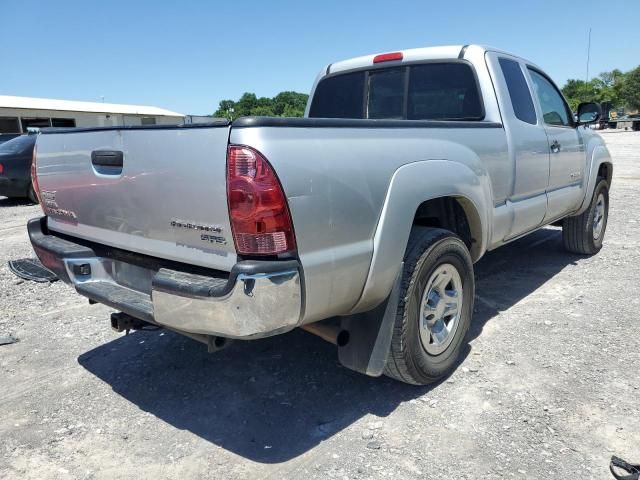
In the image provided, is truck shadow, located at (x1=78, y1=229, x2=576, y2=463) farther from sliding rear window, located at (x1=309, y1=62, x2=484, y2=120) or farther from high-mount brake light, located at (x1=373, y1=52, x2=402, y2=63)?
high-mount brake light, located at (x1=373, y1=52, x2=402, y2=63)

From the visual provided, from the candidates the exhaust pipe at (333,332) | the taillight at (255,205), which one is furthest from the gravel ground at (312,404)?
the taillight at (255,205)

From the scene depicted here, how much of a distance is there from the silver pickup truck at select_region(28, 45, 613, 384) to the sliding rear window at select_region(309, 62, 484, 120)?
0.02 meters

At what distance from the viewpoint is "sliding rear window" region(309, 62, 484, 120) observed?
4020 millimetres

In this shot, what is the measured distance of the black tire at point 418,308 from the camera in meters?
2.83

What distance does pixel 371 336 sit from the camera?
2.78 metres

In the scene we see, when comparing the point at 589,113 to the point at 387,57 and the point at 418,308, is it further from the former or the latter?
the point at 418,308

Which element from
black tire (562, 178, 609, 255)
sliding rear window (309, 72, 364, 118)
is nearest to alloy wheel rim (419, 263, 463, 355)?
sliding rear window (309, 72, 364, 118)

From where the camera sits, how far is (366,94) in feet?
15.0

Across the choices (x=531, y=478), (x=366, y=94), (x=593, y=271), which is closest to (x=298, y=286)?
(x=531, y=478)

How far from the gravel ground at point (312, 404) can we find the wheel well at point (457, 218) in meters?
0.79

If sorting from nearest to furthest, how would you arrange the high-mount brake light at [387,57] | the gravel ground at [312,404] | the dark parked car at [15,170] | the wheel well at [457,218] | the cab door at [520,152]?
the gravel ground at [312,404] → the wheel well at [457,218] → the cab door at [520,152] → the high-mount brake light at [387,57] → the dark parked car at [15,170]

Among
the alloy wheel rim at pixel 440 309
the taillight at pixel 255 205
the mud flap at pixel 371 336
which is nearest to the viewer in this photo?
the taillight at pixel 255 205

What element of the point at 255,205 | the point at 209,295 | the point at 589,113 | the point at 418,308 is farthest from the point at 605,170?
the point at 209,295

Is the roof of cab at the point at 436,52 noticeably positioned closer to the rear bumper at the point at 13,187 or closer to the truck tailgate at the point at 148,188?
the truck tailgate at the point at 148,188
